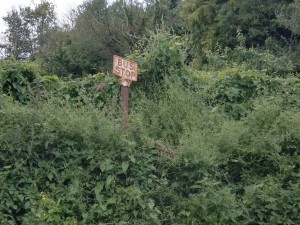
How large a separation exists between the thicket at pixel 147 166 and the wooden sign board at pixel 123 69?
553 mm

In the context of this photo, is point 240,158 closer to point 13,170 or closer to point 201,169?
point 201,169

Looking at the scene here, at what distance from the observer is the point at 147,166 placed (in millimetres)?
5648

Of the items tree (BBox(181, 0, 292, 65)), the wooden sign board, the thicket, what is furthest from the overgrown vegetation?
tree (BBox(181, 0, 292, 65))

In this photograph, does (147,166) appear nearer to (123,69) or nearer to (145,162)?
(145,162)

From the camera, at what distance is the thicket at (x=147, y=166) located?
16.7 feet

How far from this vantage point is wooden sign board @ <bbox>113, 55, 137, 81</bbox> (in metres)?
6.27

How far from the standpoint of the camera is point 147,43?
28.0 feet

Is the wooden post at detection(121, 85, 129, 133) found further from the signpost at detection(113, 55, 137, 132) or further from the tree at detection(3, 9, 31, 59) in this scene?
the tree at detection(3, 9, 31, 59)

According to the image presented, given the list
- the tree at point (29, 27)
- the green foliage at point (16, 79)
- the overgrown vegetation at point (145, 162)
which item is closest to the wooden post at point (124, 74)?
the overgrown vegetation at point (145, 162)

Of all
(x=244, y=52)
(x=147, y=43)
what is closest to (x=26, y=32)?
(x=244, y=52)

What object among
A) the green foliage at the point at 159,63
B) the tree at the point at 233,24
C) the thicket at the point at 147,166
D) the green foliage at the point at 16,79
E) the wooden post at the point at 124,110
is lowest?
the thicket at the point at 147,166

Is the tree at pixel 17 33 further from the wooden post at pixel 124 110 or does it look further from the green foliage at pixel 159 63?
the wooden post at pixel 124 110

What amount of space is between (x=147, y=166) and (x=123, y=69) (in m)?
1.43

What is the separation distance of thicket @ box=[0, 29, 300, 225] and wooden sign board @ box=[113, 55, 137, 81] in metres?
0.55
